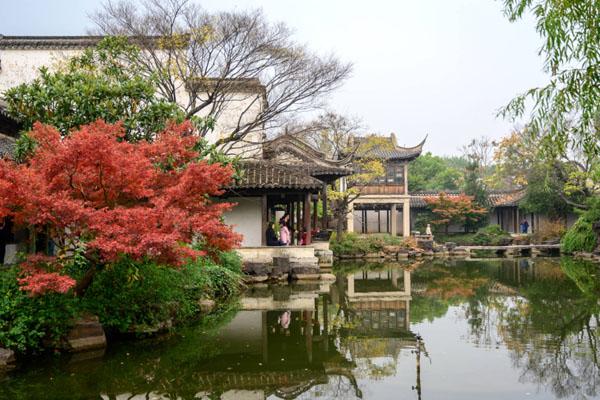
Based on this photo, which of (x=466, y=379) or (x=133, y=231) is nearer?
(x=466, y=379)

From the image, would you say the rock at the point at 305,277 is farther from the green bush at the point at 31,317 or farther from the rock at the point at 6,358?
the rock at the point at 6,358

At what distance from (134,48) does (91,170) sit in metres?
7.83

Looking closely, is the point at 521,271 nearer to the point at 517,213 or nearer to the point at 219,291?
the point at 219,291

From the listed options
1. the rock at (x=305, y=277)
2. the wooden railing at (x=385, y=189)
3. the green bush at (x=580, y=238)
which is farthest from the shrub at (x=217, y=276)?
the wooden railing at (x=385, y=189)

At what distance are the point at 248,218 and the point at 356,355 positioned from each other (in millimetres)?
10736

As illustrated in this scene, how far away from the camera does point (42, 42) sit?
22.0m

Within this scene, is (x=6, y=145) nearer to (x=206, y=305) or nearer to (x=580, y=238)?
(x=206, y=305)

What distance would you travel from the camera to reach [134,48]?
15.0 meters

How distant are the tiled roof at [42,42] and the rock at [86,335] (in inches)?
620

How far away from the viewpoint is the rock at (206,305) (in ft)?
39.9

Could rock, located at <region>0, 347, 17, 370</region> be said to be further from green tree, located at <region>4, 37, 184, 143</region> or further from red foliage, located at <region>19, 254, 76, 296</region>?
green tree, located at <region>4, 37, 184, 143</region>

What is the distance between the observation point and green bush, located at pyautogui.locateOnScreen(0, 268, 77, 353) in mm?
7715

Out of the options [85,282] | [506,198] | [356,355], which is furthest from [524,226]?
[85,282]

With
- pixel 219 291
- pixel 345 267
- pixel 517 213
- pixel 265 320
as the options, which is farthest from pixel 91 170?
pixel 517 213
